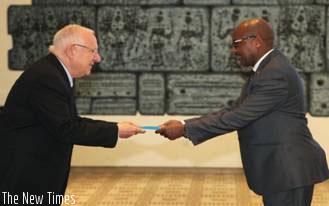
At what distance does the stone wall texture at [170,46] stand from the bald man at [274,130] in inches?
150

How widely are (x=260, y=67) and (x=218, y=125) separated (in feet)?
1.45

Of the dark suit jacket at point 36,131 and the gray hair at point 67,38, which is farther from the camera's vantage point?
the gray hair at point 67,38

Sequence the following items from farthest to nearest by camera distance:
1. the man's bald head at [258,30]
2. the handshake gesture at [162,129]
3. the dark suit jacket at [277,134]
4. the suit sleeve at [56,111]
Result: the handshake gesture at [162,129], the man's bald head at [258,30], the dark suit jacket at [277,134], the suit sleeve at [56,111]

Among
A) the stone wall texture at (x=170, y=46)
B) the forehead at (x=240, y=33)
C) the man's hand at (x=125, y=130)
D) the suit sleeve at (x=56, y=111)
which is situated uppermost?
the forehead at (x=240, y=33)

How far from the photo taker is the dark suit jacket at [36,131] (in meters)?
3.46

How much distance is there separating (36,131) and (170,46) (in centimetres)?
423

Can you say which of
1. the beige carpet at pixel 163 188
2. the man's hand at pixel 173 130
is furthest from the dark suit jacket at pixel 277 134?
the beige carpet at pixel 163 188

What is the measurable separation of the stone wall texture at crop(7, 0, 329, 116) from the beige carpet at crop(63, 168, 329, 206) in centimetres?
73

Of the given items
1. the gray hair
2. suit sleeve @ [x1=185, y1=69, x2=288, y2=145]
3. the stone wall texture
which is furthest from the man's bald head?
the stone wall texture

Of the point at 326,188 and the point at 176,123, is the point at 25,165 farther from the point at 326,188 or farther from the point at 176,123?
the point at 326,188

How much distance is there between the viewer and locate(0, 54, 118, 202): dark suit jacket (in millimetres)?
3459

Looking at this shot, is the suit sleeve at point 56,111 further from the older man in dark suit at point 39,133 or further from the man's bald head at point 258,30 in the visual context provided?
the man's bald head at point 258,30

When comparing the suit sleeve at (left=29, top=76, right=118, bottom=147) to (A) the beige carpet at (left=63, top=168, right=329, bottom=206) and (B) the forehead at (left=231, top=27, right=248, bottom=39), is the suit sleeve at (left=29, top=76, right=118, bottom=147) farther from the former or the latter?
(A) the beige carpet at (left=63, top=168, right=329, bottom=206)

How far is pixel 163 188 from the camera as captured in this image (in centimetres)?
678
